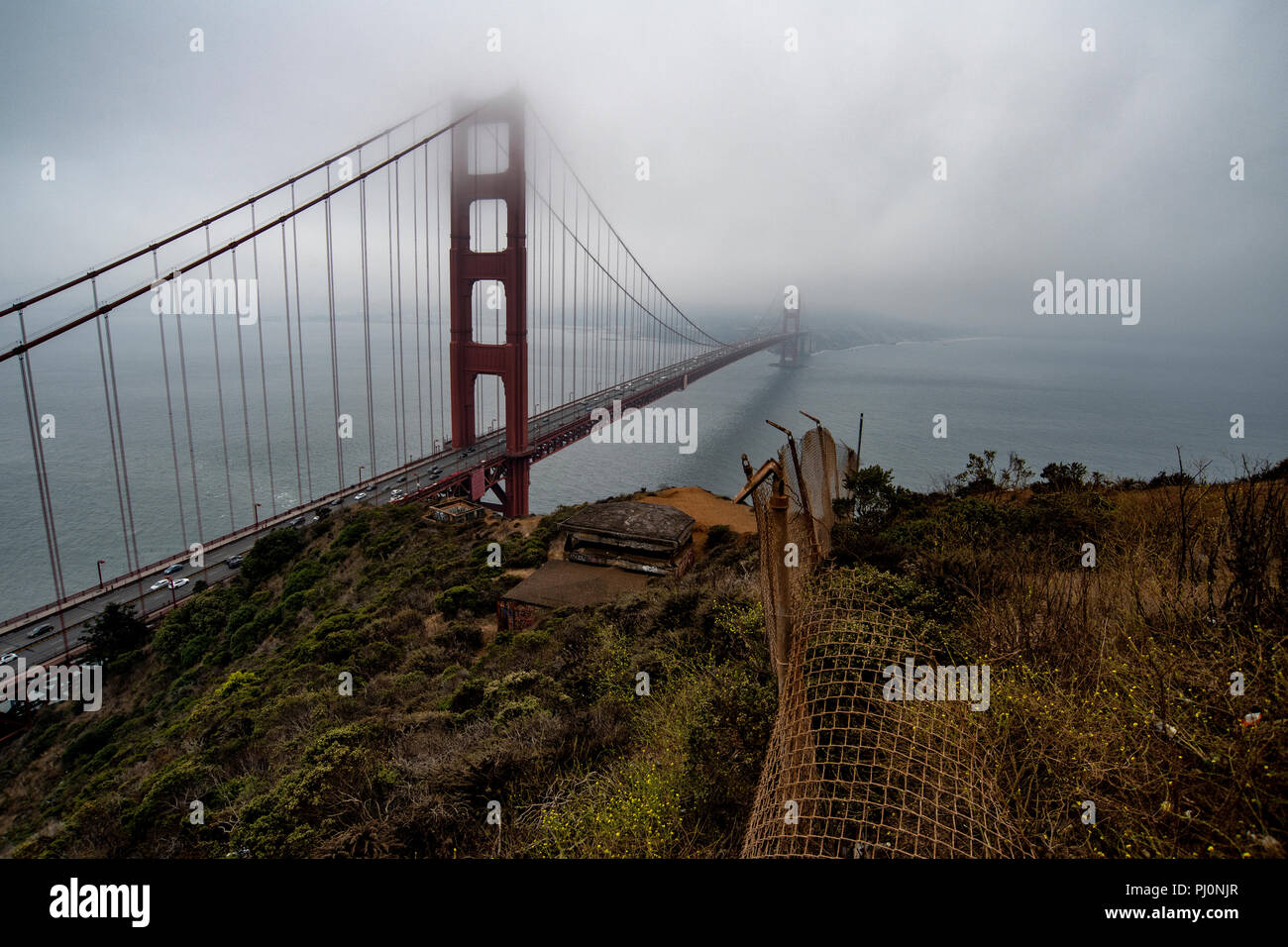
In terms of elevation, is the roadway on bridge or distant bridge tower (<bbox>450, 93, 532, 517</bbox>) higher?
distant bridge tower (<bbox>450, 93, 532, 517</bbox>)

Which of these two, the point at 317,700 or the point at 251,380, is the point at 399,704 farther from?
the point at 251,380

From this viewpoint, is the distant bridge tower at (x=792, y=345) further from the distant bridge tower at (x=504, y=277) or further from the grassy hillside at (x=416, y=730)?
the grassy hillside at (x=416, y=730)

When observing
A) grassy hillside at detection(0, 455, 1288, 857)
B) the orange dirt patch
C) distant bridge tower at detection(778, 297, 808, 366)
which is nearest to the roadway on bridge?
grassy hillside at detection(0, 455, 1288, 857)

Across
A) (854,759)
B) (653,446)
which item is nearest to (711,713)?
(854,759)

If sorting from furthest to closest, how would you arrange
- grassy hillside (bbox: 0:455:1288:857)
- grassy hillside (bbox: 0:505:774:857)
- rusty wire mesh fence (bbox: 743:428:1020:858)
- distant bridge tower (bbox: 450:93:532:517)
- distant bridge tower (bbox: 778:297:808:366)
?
distant bridge tower (bbox: 778:297:808:366), distant bridge tower (bbox: 450:93:532:517), grassy hillside (bbox: 0:505:774:857), grassy hillside (bbox: 0:455:1288:857), rusty wire mesh fence (bbox: 743:428:1020:858)

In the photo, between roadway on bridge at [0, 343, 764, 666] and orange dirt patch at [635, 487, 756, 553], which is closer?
roadway on bridge at [0, 343, 764, 666]

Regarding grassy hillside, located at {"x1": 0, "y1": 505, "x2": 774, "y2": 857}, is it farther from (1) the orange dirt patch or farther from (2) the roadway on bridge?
(1) the orange dirt patch
